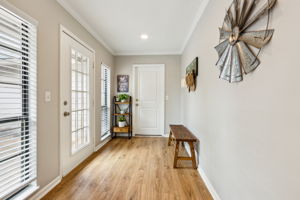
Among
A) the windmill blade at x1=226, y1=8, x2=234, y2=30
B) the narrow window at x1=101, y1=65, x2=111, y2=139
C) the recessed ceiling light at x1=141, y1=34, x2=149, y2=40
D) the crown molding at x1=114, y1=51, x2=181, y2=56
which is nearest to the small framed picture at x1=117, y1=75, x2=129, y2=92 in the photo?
the narrow window at x1=101, y1=65, x2=111, y2=139

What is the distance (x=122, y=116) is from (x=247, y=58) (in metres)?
3.50

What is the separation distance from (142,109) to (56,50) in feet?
8.96

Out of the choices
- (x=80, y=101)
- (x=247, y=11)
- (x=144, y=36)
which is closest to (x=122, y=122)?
(x=80, y=101)

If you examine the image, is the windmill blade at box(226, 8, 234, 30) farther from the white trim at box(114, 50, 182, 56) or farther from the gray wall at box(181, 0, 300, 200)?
the white trim at box(114, 50, 182, 56)

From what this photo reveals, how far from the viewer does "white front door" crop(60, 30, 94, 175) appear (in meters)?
2.00

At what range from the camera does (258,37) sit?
90 cm

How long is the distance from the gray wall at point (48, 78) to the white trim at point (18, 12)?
42 mm

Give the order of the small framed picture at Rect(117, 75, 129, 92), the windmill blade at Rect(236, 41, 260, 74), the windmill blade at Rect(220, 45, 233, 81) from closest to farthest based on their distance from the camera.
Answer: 1. the windmill blade at Rect(236, 41, 260, 74)
2. the windmill blade at Rect(220, 45, 233, 81)
3. the small framed picture at Rect(117, 75, 129, 92)

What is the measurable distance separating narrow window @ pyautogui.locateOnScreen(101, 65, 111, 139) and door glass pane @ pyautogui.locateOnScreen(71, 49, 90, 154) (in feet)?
2.62

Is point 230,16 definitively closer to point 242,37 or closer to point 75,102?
point 242,37

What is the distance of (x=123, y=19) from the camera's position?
2.39 metres

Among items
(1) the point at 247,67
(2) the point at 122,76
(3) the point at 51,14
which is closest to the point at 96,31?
(3) the point at 51,14

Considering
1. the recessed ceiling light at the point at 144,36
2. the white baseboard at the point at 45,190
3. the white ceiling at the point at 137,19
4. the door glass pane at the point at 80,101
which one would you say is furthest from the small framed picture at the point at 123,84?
the white baseboard at the point at 45,190

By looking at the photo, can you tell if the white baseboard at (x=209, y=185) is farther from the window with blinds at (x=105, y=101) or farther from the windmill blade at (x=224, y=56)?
the window with blinds at (x=105, y=101)
